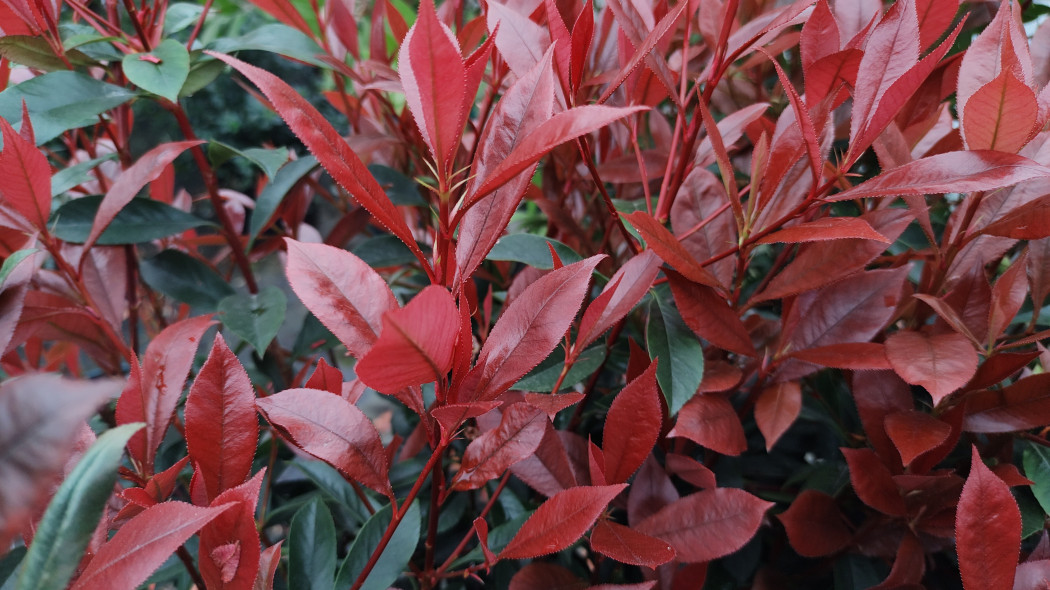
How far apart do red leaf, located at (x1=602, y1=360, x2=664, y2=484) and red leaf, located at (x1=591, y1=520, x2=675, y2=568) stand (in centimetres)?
4

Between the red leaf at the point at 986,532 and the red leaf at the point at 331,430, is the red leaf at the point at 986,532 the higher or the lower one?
the lower one

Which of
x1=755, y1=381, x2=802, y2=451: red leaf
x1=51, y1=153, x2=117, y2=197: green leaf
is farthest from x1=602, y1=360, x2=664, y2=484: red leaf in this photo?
x1=51, y1=153, x2=117, y2=197: green leaf

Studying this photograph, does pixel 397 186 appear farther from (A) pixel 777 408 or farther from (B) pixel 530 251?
(A) pixel 777 408

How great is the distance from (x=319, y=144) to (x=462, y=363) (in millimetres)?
138

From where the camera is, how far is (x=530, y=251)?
22.8 inches

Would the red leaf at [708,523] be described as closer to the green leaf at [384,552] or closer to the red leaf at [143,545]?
the green leaf at [384,552]

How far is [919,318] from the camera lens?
0.54m

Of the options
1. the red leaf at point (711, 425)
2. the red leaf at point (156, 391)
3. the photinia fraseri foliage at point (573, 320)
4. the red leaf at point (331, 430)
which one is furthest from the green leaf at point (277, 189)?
the red leaf at point (711, 425)

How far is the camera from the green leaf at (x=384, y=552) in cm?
48

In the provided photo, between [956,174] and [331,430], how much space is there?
406mm

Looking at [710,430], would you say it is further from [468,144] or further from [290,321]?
[290,321]

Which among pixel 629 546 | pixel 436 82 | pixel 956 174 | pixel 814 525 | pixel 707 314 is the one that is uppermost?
pixel 436 82

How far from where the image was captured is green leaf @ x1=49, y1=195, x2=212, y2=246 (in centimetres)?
64

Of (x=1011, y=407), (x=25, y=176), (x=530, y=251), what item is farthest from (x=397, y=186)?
(x=1011, y=407)
